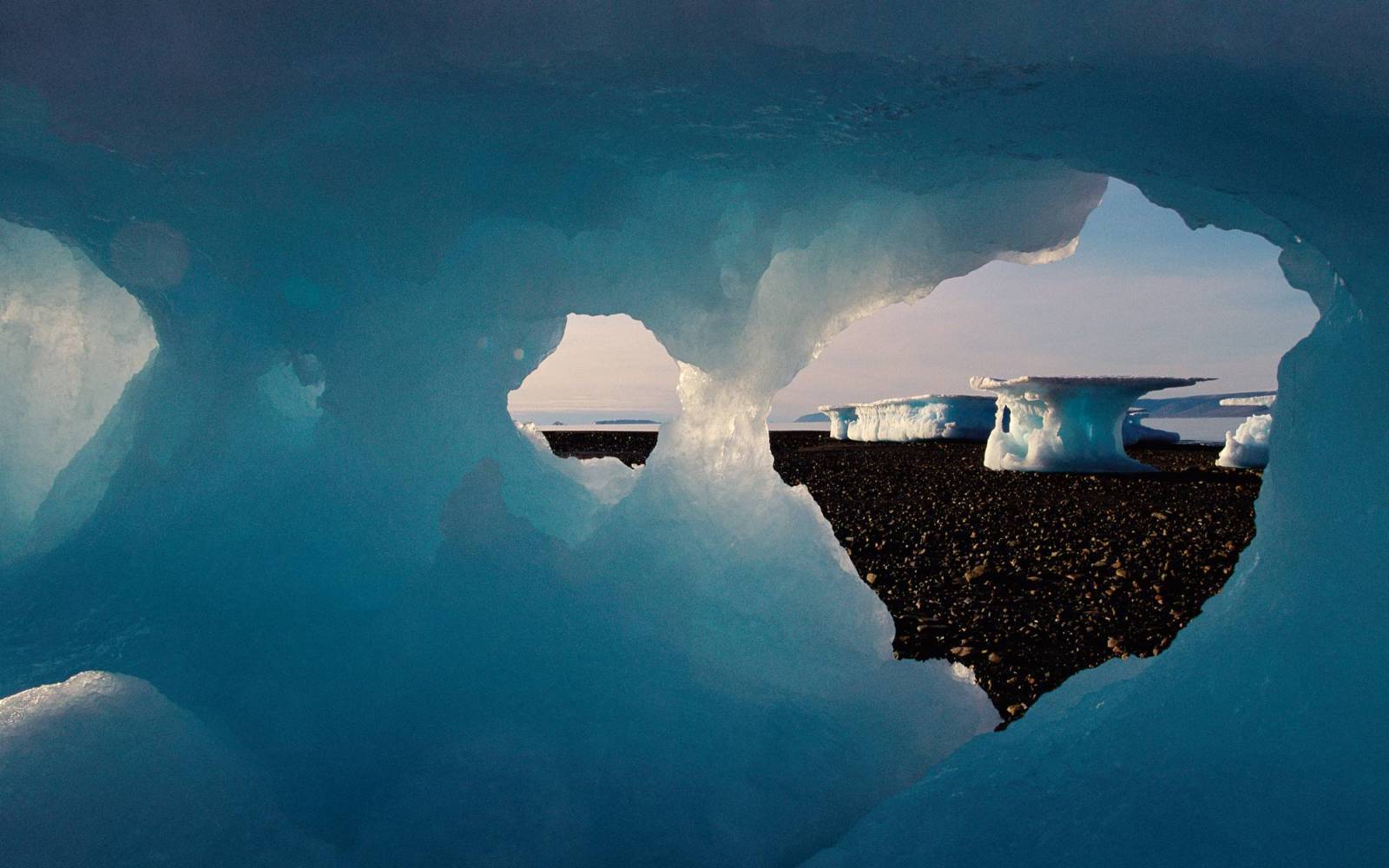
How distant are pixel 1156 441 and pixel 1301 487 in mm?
32957

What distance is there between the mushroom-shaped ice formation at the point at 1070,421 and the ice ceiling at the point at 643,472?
45.3 feet

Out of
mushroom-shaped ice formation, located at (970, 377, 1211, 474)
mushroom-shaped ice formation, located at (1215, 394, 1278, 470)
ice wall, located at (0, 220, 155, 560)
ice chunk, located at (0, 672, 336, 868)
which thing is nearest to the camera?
ice chunk, located at (0, 672, 336, 868)

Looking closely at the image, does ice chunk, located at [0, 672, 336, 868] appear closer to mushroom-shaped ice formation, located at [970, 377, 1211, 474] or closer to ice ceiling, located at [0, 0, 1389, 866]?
ice ceiling, located at [0, 0, 1389, 866]

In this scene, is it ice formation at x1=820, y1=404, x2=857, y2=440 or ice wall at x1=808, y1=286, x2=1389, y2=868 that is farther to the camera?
ice formation at x1=820, y1=404, x2=857, y2=440

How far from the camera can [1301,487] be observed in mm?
2553

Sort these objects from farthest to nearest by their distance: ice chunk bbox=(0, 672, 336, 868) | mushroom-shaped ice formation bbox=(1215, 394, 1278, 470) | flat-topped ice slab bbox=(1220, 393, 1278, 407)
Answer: flat-topped ice slab bbox=(1220, 393, 1278, 407) → mushroom-shaped ice formation bbox=(1215, 394, 1278, 470) → ice chunk bbox=(0, 672, 336, 868)

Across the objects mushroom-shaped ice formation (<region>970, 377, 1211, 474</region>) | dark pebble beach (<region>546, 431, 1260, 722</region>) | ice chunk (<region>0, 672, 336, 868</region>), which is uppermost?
mushroom-shaped ice formation (<region>970, 377, 1211, 474</region>)

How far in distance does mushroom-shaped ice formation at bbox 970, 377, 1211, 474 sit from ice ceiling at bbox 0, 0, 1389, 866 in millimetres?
13818

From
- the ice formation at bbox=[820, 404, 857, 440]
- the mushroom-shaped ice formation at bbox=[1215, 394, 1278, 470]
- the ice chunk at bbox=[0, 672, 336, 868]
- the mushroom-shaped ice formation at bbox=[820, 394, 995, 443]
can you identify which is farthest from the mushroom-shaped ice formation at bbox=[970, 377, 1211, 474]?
the ice formation at bbox=[820, 404, 857, 440]

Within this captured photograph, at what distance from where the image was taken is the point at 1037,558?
8.73m

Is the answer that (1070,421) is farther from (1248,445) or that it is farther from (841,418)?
(841,418)

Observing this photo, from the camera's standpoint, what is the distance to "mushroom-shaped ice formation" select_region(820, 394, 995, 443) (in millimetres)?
29375

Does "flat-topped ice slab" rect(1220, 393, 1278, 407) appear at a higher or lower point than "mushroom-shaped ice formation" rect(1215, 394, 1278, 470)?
higher

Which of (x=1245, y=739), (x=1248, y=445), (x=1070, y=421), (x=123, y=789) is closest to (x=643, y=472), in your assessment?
(x=123, y=789)
